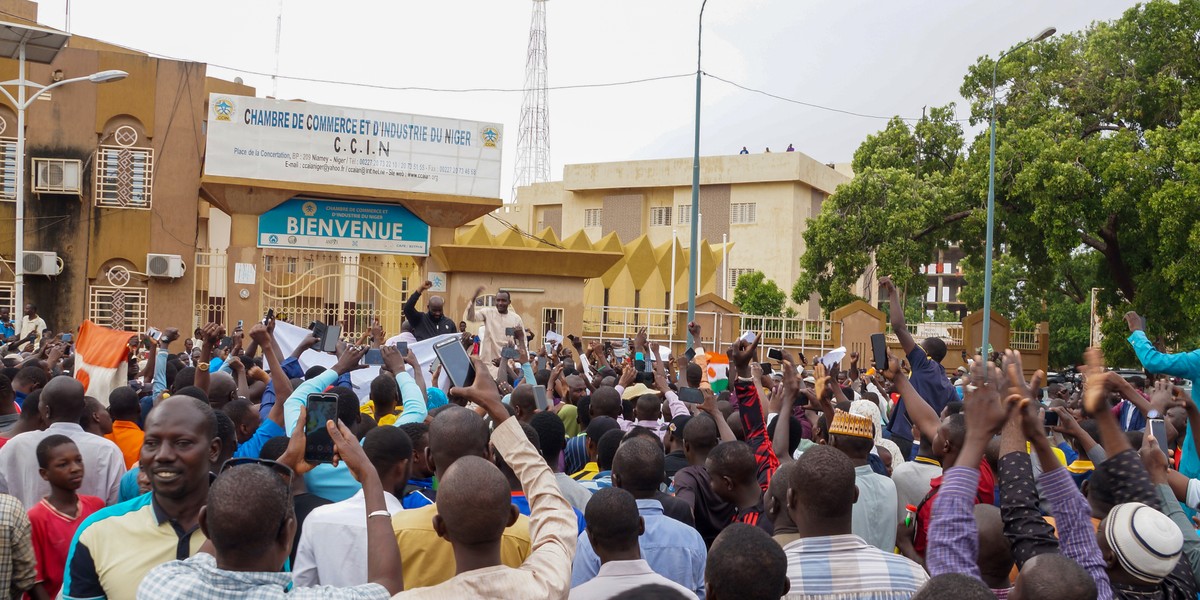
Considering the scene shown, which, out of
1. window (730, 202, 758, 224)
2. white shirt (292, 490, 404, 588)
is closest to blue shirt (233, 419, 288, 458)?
white shirt (292, 490, 404, 588)

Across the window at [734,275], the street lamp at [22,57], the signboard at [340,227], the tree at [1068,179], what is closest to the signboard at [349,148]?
the signboard at [340,227]

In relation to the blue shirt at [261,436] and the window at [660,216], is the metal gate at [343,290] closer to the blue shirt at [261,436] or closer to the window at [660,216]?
the blue shirt at [261,436]

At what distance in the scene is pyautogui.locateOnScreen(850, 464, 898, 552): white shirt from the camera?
4.42m

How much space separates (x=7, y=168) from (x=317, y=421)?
23495mm

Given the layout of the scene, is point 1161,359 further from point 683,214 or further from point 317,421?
point 683,214

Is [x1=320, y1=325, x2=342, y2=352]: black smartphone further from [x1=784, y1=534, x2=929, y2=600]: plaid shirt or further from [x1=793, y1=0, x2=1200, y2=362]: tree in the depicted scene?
[x1=793, y1=0, x2=1200, y2=362]: tree

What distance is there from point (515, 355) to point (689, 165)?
4175 centimetres

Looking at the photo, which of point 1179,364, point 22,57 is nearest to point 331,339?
point 1179,364

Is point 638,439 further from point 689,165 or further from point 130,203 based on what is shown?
A: point 689,165

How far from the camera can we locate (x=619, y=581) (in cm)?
320

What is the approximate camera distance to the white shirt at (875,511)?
4418 mm

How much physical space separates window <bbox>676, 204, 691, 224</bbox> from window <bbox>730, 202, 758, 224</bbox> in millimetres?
2211

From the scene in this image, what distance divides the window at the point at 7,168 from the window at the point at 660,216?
33.5 meters

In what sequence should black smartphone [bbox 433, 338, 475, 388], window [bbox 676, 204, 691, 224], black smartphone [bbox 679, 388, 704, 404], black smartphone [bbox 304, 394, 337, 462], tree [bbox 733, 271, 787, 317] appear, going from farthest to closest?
window [bbox 676, 204, 691, 224] < tree [bbox 733, 271, 787, 317] < black smartphone [bbox 679, 388, 704, 404] < black smartphone [bbox 433, 338, 475, 388] < black smartphone [bbox 304, 394, 337, 462]
